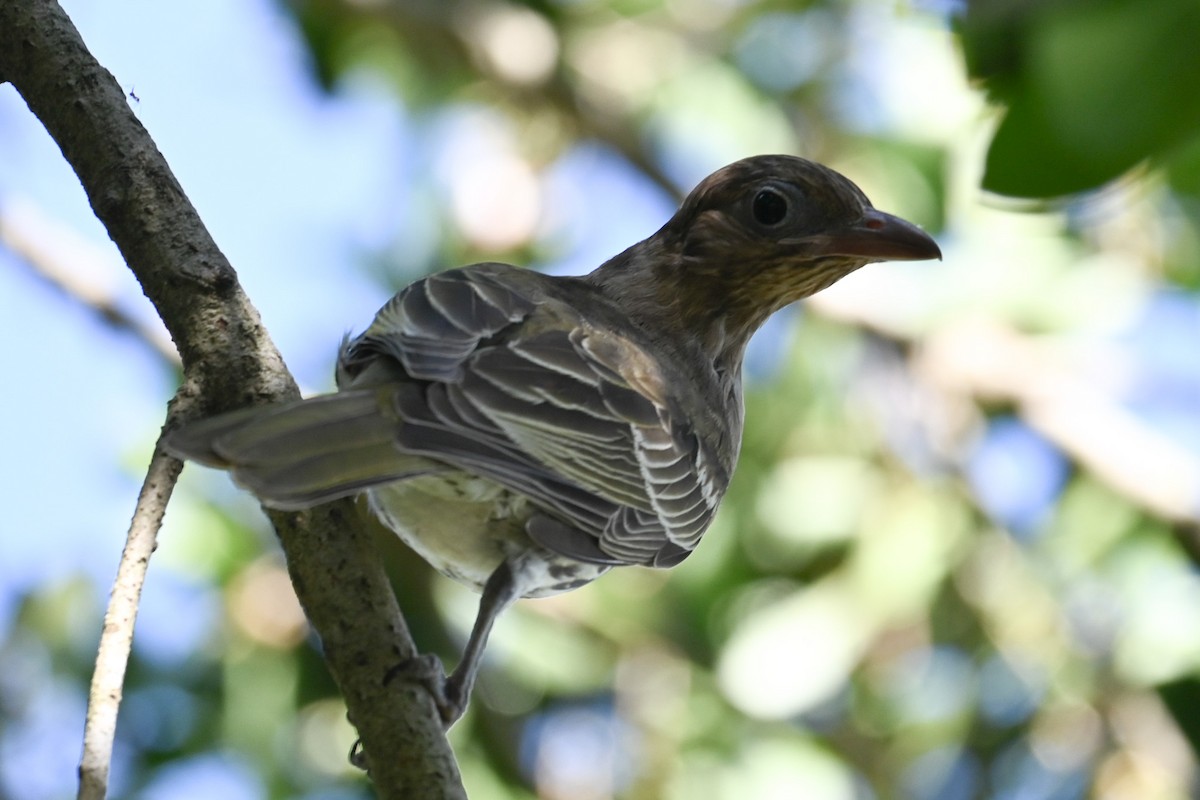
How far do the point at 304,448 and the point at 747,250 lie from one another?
202cm

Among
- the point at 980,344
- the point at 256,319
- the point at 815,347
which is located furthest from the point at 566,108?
the point at 256,319

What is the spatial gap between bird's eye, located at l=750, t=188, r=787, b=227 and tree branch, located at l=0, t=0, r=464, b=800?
6.06 feet

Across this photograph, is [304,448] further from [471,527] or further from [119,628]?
[471,527]

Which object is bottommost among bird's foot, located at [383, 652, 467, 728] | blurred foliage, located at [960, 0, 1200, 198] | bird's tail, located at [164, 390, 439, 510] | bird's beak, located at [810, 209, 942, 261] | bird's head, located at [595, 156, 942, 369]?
bird's foot, located at [383, 652, 467, 728]

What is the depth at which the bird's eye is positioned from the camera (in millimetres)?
4031

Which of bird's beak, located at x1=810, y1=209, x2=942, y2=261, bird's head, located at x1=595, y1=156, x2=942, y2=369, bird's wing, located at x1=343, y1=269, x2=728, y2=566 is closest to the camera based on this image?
bird's wing, located at x1=343, y1=269, x2=728, y2=566

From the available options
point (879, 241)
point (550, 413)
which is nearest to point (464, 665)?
point (550, 413)

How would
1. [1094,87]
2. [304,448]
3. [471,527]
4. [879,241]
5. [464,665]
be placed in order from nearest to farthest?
[1094,87] < [304,448] < [464,665] < [471,527] < [879,241]

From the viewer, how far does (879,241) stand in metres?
3.77

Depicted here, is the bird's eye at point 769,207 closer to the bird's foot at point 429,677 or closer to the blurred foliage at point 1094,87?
the bird's foot at point 429,677

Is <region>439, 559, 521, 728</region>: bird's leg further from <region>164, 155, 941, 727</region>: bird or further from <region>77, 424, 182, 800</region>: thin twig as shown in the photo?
<region>77, 424, 182, 800</region>: thin twig

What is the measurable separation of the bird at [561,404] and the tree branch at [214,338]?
0.11 m

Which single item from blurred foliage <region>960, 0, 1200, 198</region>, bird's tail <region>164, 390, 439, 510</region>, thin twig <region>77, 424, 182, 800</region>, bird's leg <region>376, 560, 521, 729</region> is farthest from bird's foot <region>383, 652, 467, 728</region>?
blurred foliage <region>960, 0, 1200, 198</region>

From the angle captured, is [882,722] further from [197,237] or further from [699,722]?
→ [197,237]
